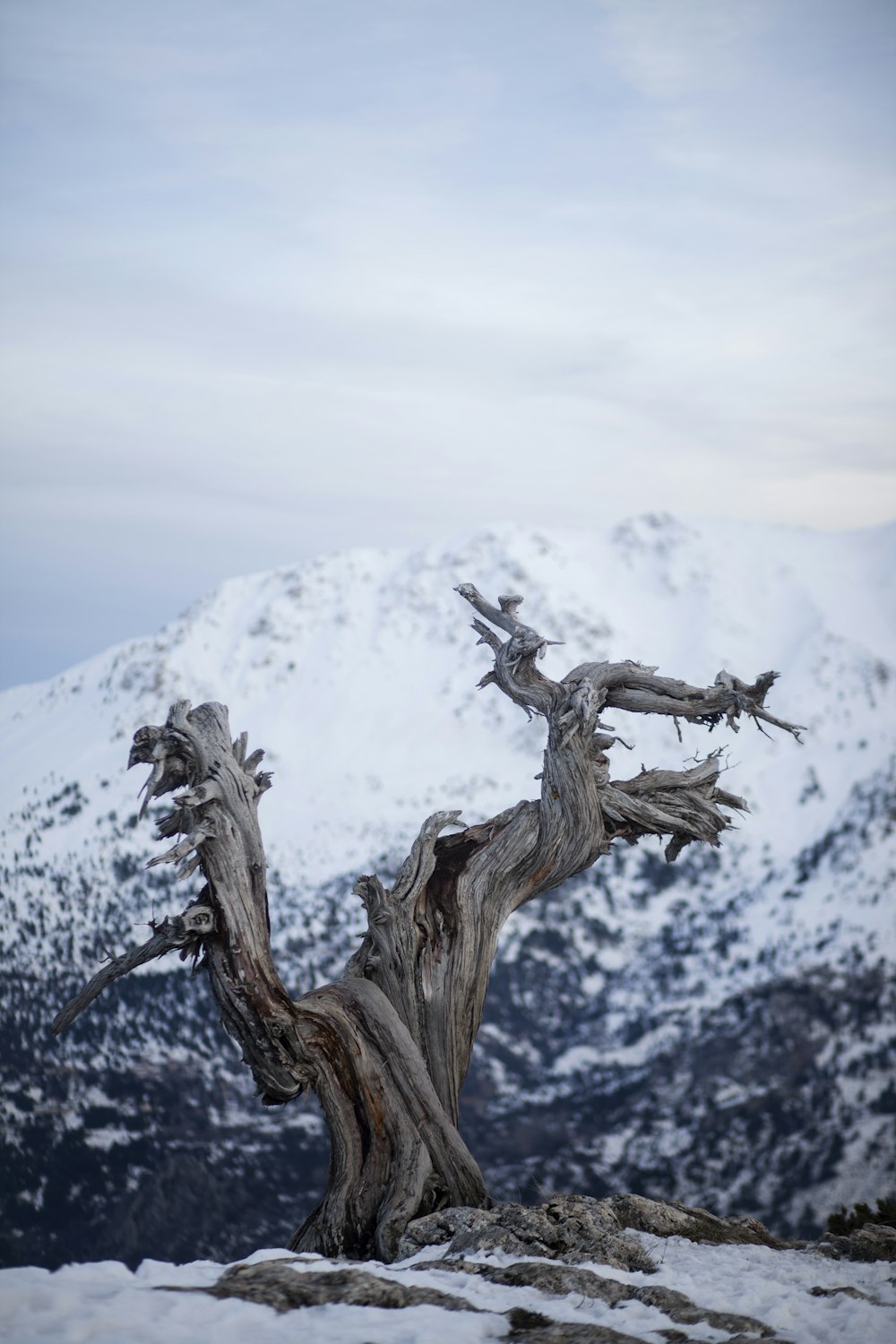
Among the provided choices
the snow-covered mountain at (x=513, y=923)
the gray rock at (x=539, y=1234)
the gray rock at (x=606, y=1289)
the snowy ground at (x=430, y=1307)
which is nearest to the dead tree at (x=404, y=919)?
the gray rock at (x=539, y=1234)

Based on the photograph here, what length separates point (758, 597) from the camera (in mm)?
66875

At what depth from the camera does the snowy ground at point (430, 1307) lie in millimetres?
6883

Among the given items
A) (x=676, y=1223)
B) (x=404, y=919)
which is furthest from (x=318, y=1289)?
(x=404, y=919)

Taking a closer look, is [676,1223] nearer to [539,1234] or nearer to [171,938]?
[539,1234]

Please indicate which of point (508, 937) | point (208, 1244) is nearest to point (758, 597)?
point (508, 937)

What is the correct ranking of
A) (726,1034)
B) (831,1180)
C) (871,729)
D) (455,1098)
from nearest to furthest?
1. (455,1098)
2. (831,1180)
3. (726,1034)
4. (871,729)

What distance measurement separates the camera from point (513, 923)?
A: 50.2 meters

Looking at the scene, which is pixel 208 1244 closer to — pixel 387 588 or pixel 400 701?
pixel 400 701

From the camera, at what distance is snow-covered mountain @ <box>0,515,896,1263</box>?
1581 inches

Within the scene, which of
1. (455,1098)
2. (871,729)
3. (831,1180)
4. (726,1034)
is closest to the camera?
(455,1098)

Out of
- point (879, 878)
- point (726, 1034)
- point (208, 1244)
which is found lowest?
point (208, 1244)

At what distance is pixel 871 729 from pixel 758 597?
11.5 meters

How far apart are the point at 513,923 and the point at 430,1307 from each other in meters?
42.8

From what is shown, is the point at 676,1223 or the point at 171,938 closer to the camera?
the point at 171,938
